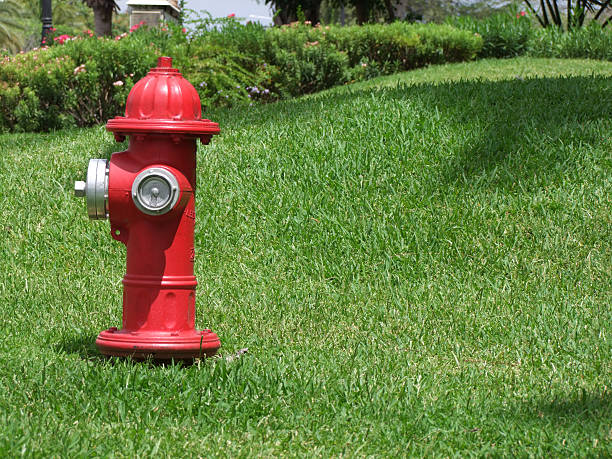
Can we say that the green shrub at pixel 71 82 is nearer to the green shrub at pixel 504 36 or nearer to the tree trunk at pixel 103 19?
the green shrub at pixel 504 36

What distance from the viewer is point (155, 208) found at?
11.1 feet

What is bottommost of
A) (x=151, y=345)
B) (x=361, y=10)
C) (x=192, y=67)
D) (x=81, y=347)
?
(x=81, y=347)

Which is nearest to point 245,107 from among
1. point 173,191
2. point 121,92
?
point 121,92

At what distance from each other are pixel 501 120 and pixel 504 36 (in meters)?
10.3

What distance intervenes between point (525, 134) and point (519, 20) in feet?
38.4

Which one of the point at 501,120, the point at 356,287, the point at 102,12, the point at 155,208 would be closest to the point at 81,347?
the point at 155,208

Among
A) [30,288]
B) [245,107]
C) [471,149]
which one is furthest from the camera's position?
[245,107]

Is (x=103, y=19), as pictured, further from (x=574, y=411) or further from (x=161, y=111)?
(x=574, y=411)

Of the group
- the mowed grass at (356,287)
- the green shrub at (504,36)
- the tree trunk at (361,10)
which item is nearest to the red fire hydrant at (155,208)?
the mowed grass at (356,287)

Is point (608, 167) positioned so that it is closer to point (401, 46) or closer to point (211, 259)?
point (211, 259)

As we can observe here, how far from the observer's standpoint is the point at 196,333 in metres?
3.53

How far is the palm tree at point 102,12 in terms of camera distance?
19641 mm

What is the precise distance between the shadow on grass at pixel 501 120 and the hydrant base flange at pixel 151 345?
335 cm

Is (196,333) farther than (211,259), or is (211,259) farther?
(211,259)
